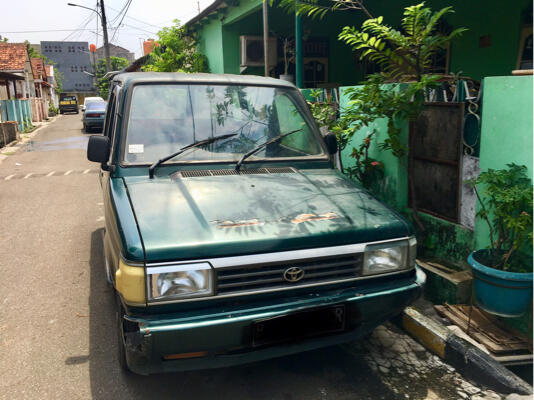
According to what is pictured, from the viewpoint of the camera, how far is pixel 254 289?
8.11 feet

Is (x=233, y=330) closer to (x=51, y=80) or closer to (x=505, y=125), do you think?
(x=505, y=125)

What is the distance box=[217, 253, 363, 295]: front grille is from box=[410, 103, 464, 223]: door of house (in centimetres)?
179

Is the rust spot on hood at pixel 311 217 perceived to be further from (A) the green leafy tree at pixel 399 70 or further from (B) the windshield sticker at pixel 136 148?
(A) the green leafy tree at pixel 399 70

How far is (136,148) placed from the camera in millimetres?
3357

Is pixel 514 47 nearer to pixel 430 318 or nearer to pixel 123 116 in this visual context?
pixel 430 318

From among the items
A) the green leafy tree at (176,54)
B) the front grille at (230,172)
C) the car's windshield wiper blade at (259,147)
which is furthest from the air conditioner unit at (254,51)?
the front grille at (230,172)

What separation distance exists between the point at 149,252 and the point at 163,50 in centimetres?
1423

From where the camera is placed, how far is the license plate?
97.2 inches

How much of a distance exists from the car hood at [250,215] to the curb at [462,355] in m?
0.97

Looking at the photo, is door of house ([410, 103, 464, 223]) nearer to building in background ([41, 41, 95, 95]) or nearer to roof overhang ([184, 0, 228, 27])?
roof overhang ([184, 0, 228, 27])

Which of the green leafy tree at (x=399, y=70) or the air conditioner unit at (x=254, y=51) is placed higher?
the air conditioner unit at (x=254, y=51)

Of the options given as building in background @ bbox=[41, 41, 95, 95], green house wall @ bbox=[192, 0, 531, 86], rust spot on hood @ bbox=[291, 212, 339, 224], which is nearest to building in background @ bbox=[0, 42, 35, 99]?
green house wall @ bbox=[192, 0, 531, 86]

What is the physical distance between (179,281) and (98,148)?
4.98 ft

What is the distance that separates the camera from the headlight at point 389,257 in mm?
2701
